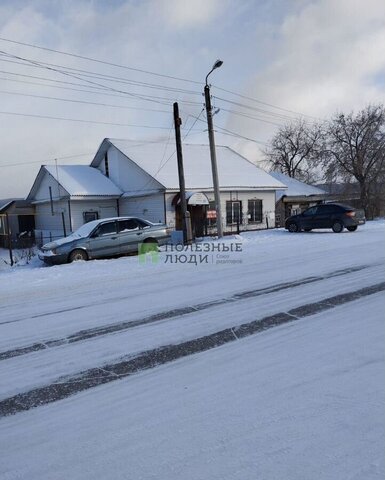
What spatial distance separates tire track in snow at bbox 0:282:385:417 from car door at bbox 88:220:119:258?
30.1 ft

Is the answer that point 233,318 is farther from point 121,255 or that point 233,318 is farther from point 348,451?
point 121,255

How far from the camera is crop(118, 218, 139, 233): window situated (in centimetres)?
1495

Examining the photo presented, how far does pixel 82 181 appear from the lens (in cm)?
2702

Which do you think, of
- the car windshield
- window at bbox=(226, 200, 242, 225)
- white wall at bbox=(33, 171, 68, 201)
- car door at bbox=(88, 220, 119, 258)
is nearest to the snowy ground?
car door at bbox=(88, 220, 119, 258)

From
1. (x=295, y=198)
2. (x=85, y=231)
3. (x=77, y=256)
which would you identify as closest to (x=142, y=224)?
(x=85, y=231)

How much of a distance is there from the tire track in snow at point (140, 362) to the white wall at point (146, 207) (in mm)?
18737

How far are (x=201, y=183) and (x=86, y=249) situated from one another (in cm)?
1314

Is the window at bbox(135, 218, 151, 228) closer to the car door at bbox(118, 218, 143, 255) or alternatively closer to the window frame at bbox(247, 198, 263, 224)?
the car door at bbox(118, 218, 143, 255)

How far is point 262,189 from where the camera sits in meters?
28.2

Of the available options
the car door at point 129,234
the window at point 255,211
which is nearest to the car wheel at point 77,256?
the car door at point 129,234

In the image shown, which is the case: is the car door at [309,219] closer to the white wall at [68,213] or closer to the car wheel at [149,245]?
the car wheel at [149,245]

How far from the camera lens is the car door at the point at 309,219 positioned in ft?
70.1

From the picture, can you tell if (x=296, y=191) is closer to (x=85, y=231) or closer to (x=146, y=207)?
(x=146, y=207)

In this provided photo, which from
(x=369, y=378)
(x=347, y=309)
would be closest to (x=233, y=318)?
(x=347, y=309)
